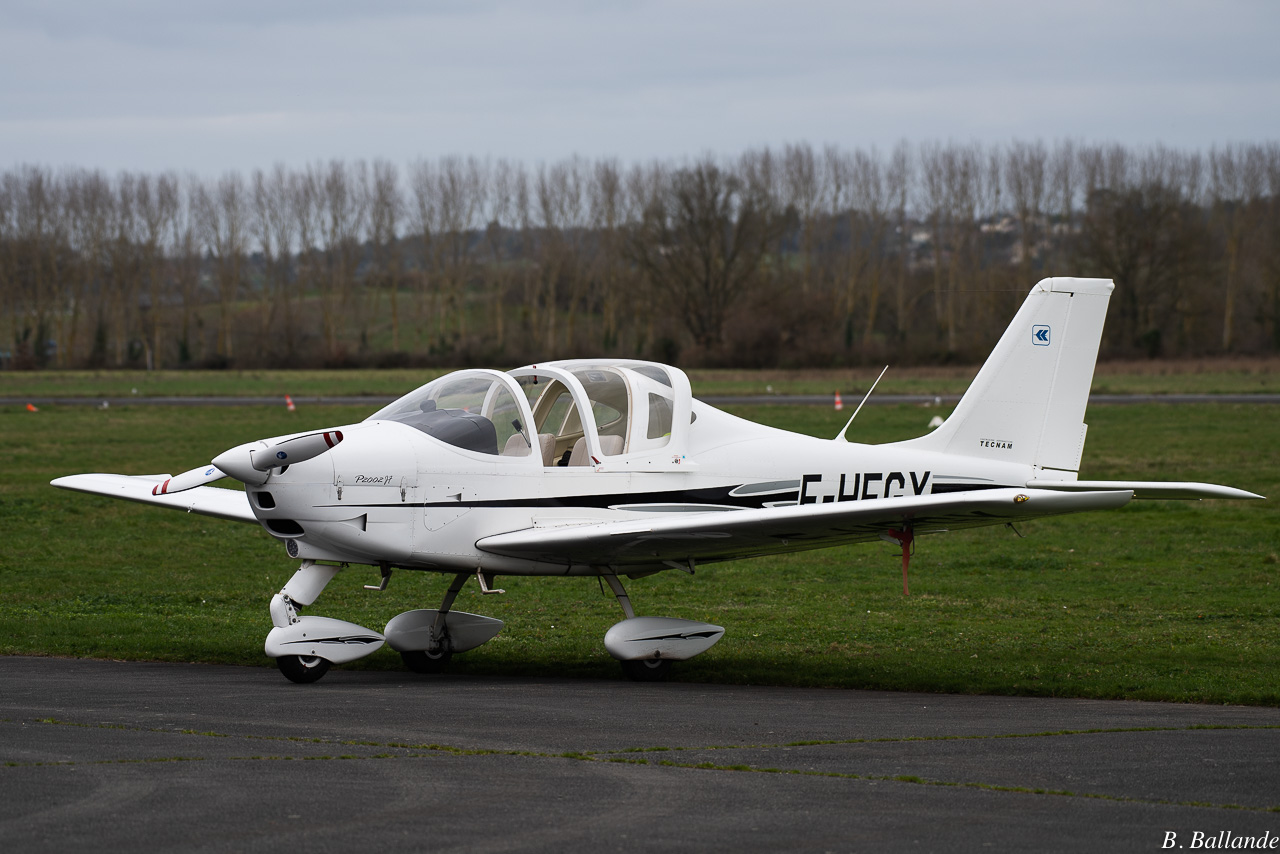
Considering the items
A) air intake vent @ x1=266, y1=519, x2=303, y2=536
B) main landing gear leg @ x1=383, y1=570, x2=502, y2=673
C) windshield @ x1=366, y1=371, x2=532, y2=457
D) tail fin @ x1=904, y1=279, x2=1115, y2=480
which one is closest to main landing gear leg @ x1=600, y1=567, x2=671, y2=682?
main landing gear leg @ x1=383, y1=570, x2=502, y2=673

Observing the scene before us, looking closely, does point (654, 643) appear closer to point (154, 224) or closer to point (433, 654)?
point (433, 654)

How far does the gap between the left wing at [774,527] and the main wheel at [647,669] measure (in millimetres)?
793

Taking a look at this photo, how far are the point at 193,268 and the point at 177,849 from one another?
100486 millimetres

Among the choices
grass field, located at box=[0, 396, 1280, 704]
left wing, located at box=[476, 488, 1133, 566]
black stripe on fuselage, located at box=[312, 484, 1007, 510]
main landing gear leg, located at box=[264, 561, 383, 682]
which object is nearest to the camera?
left wing, located at box=[476, 488, 1133, 566]

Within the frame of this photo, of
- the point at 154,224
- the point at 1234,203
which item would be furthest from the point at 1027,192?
the point at 154,224

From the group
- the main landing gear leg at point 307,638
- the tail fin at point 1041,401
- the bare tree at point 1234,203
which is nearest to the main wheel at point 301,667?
the main landing gear leg at point 307,638

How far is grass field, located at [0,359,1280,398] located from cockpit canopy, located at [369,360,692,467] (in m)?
37.9

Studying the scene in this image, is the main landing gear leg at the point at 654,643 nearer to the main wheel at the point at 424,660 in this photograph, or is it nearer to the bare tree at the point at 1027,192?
the main wheel at the point at 424,660

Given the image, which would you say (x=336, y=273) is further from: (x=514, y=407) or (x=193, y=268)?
(x=514, y=407)

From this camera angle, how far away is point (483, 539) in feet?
31.0

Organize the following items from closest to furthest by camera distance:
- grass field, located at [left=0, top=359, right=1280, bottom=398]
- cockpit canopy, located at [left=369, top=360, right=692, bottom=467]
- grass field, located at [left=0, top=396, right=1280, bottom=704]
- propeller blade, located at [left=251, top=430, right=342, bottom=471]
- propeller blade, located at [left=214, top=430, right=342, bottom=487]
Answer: propeller blade, located at [left=214, top=430, right=342, bottom=487]
propeller blade, located at [left=251, top=430, right=342, bottom=471]
cockpit canopy, located at [left=369, top=360, right=692, bottom=467]
grass field, located at [left=0, top=396, right=1280, bottom=704]
grass field, located at [left=0, top=359, right=1280, bottom=398]

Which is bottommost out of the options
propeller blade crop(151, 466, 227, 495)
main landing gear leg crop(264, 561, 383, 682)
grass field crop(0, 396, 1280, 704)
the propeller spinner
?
grass field crop(0, 396, 1280, 704)

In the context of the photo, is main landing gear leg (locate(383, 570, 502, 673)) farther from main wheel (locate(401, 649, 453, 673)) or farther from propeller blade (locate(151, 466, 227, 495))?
propeller blade (locate(151, 466, 227, 495))

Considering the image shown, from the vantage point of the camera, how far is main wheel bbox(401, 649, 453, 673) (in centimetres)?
1013
